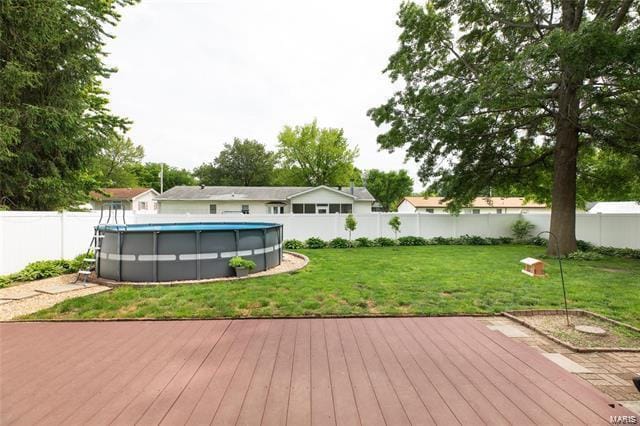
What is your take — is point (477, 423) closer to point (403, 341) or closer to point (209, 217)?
point (403, 341)

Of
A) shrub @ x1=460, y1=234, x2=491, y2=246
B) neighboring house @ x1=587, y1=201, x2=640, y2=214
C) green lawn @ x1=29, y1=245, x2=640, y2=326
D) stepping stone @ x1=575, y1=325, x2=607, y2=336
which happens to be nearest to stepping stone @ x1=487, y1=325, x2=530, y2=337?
green lawn @ x1=29, y1=245, x2=640, y2=326

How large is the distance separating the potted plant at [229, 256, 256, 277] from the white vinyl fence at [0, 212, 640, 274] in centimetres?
482

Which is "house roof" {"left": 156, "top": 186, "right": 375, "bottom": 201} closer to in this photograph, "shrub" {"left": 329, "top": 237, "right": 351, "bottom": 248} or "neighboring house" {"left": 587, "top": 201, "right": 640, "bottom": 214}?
"shrub" {"left": 329, "top": 237, "right": 351, "bottom": 248}

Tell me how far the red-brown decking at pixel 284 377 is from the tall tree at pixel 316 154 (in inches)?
1343

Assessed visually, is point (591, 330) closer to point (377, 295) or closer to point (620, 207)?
point (377, 295)

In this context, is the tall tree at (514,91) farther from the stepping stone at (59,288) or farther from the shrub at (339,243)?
the stepping stone at (59,288)

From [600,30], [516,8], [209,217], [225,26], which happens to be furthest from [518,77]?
[209,217]

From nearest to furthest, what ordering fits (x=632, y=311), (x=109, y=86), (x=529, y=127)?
(x=632, y=311)
(x=529, y=127)
(x=109, y=86)

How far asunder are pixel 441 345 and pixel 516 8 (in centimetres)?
1173

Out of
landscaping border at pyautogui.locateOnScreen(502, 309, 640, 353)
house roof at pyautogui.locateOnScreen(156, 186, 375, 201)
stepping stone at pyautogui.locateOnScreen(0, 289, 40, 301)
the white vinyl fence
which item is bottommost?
stepping stone at pyautogui.locateOnScreen(0, 289, 40, 301)

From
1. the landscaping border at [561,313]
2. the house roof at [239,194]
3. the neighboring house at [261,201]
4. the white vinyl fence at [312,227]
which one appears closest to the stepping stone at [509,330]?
the landscaping border at [561,313]

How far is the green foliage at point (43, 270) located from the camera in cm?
648

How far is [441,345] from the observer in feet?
11.1

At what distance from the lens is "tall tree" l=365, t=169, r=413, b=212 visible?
47.3 metres
